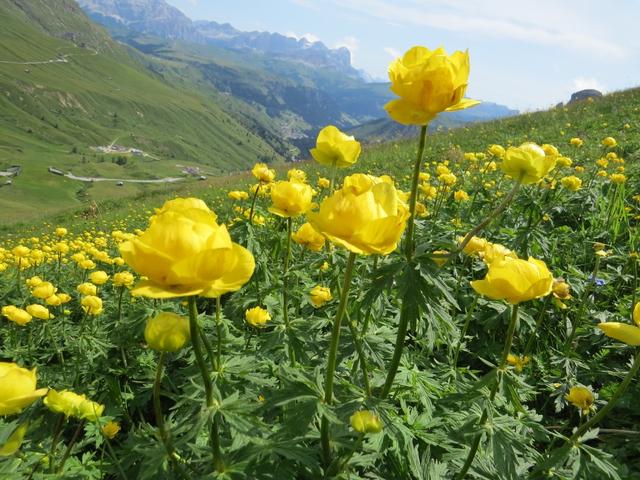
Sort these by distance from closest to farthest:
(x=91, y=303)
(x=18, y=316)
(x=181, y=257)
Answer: (x=181, y=257) < (x=18, y=316) < (x=91, y=303)

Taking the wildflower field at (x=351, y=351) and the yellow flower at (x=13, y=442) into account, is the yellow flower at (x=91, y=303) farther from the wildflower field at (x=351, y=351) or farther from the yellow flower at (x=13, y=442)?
the yellow flower at (x=13, y=442)

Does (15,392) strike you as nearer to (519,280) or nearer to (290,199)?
(290,199)

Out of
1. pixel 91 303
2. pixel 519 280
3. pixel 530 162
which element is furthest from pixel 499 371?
pixel 91 303

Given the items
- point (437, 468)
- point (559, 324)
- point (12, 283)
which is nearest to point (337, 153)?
point (437, 468)

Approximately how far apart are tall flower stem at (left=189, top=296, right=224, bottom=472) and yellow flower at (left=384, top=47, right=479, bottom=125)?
2.53ft

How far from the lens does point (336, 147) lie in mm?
1784

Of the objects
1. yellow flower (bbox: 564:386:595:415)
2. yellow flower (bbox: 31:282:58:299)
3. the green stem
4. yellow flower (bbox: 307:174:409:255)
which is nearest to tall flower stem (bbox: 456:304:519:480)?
the green stem

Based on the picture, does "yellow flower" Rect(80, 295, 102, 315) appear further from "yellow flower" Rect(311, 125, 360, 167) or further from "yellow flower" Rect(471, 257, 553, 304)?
"yellow flower" Rect(471, 257, 553, 304)

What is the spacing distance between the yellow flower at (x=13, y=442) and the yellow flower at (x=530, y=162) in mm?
1576

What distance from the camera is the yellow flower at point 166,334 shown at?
98 cm

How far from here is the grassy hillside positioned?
233 feet

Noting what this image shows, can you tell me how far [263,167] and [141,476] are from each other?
76.8 inches

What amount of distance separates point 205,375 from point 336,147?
3.60 ft

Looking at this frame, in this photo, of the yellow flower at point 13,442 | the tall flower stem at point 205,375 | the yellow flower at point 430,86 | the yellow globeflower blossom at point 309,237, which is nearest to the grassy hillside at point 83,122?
the yellow globeflower blossom at point 309,237
